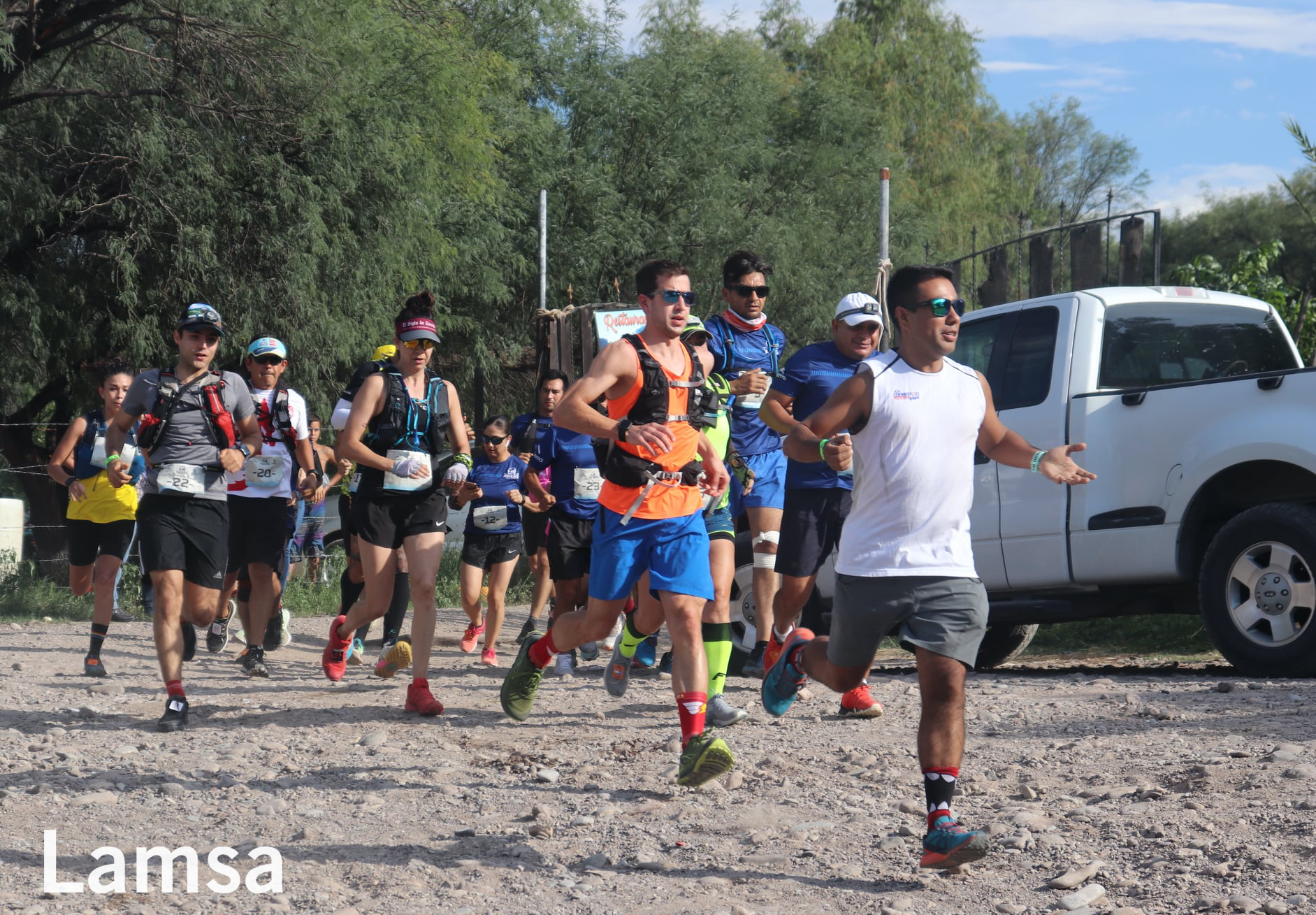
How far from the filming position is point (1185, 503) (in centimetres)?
763

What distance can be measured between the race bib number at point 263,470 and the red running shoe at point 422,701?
2.34 metres

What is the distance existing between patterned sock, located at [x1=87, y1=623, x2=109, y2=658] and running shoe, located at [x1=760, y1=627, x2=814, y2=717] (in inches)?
197

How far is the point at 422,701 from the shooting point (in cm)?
725

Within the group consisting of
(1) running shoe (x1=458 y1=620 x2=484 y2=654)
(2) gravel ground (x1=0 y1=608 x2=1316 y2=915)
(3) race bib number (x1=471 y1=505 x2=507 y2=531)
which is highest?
(3) race bib number (x1=471 y1=505 x2=507 y2=531)

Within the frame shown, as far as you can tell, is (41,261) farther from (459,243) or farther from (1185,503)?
(1185,503)

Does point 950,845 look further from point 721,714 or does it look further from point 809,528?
point 809,528

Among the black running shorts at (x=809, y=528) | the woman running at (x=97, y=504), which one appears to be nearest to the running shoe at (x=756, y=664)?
the black running shorts at (x=809, y=528)

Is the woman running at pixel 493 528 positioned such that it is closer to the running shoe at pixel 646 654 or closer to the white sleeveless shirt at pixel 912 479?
the running shoe at pixel 646 654

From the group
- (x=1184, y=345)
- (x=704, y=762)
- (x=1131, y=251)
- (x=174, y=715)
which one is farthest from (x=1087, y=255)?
(x=174, y=715)

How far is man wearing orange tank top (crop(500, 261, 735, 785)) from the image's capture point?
5.70m

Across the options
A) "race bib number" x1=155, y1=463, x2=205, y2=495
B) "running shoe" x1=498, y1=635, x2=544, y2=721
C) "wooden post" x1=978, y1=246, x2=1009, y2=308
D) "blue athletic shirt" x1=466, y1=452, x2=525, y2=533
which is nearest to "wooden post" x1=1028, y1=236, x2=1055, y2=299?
"wooden post" x1=978, y1=246, x2=1009, y2=308

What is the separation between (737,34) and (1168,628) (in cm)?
2538

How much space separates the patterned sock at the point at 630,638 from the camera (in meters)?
6.61

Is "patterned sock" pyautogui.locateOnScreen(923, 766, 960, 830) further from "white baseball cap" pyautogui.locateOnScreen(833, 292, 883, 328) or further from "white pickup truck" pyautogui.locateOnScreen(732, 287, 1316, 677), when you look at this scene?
"white pickup truck" pyautogui.locateOnScreen(732, 287, 1316, 677)
